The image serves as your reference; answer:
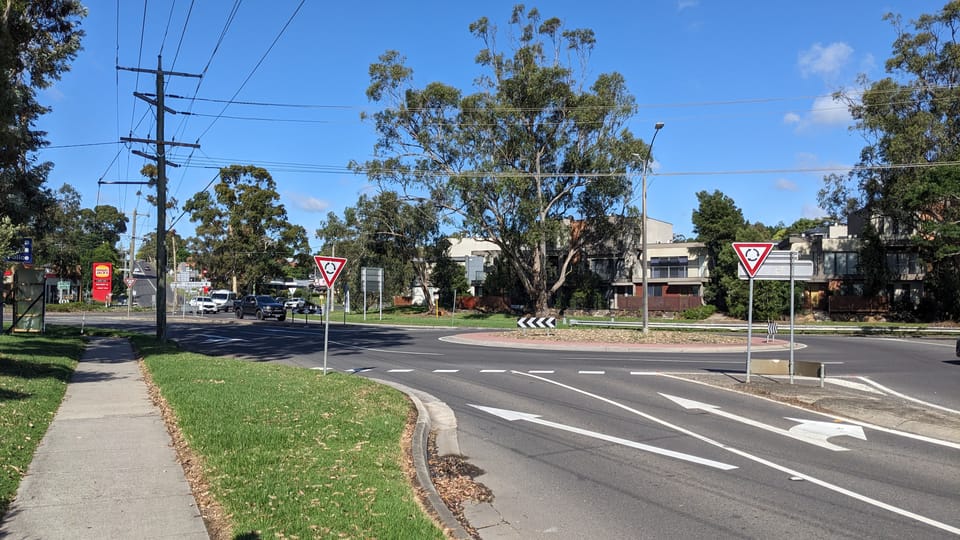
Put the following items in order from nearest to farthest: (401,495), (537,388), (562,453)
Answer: (401,495)
(562,453)
(537,388)

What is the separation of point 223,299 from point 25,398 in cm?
5706

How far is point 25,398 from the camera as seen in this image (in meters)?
10.3

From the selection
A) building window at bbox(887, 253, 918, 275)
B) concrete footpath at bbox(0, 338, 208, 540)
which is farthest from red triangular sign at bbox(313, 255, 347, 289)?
building window at bbox(887, 253, 918, 275)

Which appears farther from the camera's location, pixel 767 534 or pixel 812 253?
pixel 812 253

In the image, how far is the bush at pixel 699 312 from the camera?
172 feet

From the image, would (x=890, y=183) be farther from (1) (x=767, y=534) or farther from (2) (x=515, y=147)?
(1) (x=767, y=534)

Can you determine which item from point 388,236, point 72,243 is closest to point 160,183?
point 388,236

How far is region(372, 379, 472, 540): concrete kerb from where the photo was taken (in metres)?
5.62

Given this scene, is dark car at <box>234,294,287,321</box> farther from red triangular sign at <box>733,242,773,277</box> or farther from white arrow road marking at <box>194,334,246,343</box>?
red triangular sign at <box>733,242,773,277</box>

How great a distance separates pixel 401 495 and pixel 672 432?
482cm

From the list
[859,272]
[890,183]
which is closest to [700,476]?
[890,183]

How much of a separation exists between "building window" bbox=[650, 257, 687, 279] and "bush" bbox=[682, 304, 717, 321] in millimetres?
5625

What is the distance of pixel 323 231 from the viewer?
68812 mm

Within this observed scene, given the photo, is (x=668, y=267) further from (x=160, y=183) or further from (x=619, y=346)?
(x=160, y=183)
